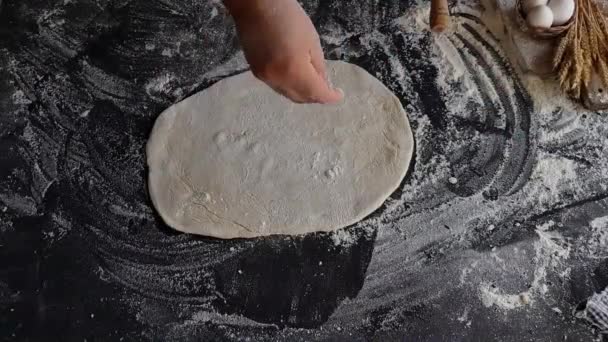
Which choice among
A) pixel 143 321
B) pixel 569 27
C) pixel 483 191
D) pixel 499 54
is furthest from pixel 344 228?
pixel 569 27

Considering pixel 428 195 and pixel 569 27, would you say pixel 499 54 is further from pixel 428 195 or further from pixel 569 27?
→ pixel 428 195

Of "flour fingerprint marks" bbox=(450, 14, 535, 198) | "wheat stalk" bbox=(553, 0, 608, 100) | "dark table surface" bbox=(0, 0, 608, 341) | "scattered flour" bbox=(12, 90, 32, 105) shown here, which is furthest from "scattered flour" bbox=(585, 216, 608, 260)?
"scattered flour" bbox=(12, 90, 32, 105)

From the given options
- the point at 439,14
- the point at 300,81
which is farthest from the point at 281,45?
the point at 439,14

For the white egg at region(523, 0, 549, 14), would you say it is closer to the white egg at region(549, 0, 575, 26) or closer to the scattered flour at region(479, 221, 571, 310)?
the white egg at region(549, 0, 575, 26)

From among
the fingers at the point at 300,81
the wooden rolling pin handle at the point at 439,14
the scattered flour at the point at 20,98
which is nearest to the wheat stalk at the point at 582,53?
the wooden rolling pin handle at the point at 439,14

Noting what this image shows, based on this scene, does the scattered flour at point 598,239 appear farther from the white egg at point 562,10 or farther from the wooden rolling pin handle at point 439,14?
the wooden rolling pin handle at point 439,14

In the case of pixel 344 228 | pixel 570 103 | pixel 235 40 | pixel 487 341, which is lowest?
pixel 487 341

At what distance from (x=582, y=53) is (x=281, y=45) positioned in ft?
3.08

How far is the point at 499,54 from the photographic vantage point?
5.60 feet

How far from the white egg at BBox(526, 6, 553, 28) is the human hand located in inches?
30.8

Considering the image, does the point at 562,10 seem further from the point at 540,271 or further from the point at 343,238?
the point at 343,238

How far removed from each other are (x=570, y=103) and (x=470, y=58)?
0.91 feet

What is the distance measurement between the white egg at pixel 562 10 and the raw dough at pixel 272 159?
45 centimetres

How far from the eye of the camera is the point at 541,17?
1.59 m
